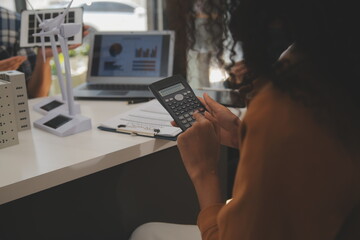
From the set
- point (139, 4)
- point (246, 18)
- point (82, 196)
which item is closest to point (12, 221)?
point (82, 196)

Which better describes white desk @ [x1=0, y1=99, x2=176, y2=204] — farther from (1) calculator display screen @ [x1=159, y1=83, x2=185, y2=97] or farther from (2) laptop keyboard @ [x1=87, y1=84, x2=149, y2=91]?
(2) laptop keyboard @ [x1=87, y1=84, x2=149, y2=91]

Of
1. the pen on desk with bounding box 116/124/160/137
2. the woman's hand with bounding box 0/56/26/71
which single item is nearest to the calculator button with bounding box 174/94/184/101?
the pen on desk with bounding box 116/124/160/137

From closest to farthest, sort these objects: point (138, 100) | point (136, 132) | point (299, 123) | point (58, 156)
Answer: point (299, 123) < point (58, 156) < point (136, 132) < point (138, 100)

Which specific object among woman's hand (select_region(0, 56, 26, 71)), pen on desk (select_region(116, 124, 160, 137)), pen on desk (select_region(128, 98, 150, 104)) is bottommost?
pen on desk (select_region(116, 124, 160, 137))

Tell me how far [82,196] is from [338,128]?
103 centimetres

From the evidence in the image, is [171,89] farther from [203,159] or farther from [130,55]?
[130,55]

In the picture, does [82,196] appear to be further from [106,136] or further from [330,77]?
[330,77]

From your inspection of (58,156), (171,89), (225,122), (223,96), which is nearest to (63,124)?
(58,156)

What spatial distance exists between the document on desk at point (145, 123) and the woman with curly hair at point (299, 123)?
1.60ft

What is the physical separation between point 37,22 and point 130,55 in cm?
37

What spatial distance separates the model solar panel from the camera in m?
1.29

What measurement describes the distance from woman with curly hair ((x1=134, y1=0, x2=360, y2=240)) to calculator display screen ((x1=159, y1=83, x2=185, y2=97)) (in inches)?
17.2

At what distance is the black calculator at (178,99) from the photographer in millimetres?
915

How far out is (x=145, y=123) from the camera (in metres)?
1.08
